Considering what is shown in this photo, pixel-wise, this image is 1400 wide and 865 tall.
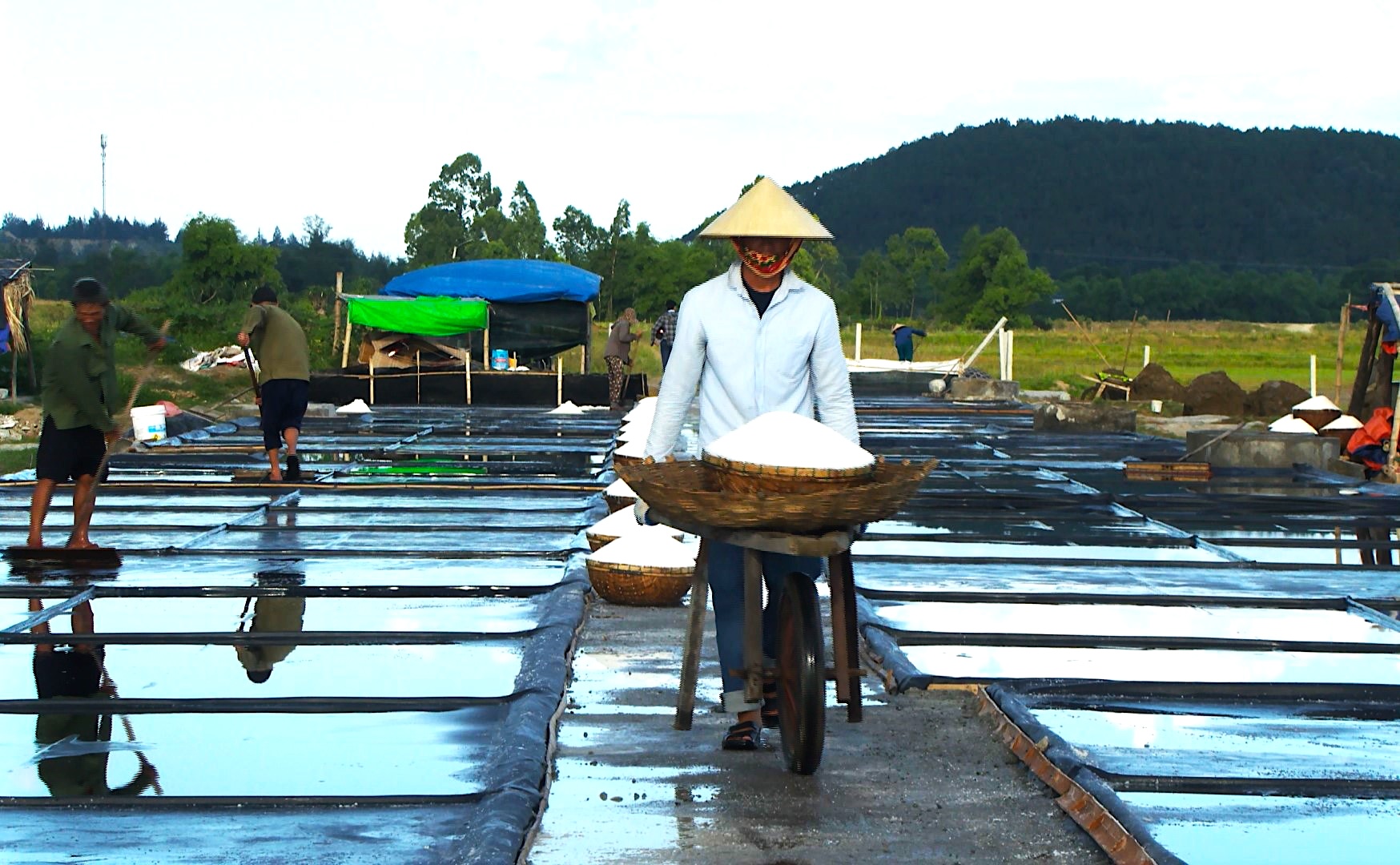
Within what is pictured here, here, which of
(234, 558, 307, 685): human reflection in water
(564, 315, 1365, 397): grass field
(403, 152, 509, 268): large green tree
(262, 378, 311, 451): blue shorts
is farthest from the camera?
(403, 152, 509, 268): large green tree

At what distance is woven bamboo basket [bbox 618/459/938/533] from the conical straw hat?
2.27ft

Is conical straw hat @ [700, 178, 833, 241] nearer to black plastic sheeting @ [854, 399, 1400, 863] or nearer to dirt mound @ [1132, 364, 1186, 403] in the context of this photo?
black plastic sheeting @ [854, 399, 1400, 863]

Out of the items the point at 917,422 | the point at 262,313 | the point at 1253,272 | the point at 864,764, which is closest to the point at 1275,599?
the point at 864,764

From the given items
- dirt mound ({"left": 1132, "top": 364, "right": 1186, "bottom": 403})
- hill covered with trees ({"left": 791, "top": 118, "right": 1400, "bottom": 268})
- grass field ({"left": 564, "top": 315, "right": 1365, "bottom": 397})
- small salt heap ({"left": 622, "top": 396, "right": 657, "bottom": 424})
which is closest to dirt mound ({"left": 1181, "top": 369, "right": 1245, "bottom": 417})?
dirt mound ({"left": 1132, "top": 364, "right": 1186, "bottom": 403})

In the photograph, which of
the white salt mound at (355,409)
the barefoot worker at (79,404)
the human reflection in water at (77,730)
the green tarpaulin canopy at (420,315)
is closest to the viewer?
the human reflection in water at (77,730)

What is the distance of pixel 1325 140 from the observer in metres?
145

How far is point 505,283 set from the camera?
85.6ft

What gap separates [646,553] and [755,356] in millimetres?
2187

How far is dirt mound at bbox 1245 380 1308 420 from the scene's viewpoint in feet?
76.2

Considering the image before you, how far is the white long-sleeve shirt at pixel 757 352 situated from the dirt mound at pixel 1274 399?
2023cm

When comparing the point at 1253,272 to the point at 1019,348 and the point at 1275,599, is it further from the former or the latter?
the point at 1275,599

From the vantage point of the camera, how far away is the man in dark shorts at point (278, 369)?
1120 centimetres

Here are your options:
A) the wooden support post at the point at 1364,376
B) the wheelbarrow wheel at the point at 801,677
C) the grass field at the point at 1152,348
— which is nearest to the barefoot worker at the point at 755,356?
the wheelbarrow wheel at the point at 801,677

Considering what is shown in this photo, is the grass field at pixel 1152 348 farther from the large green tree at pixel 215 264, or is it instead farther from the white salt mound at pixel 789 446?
the white salt mound at pixel 789 446
